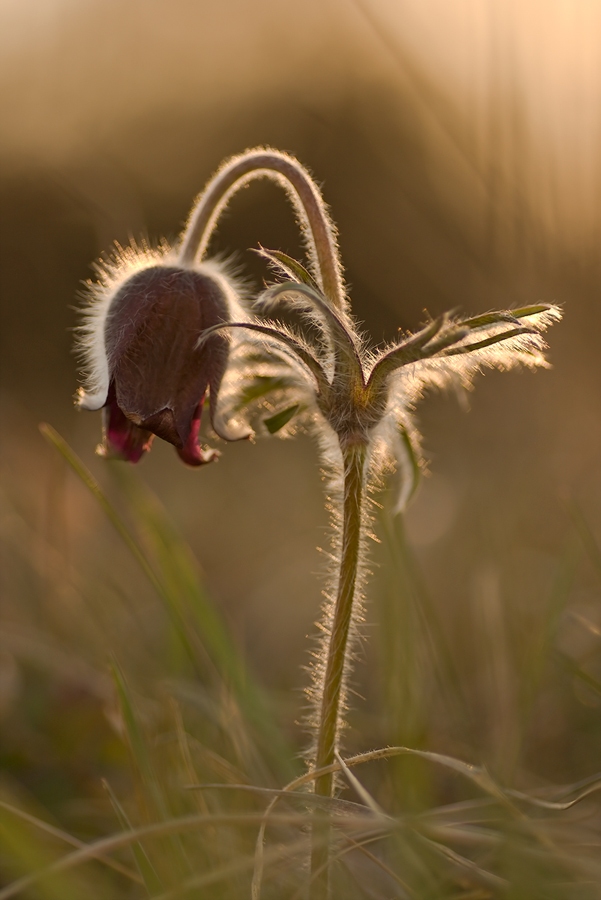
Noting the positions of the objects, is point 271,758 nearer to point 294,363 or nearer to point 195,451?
point 195,451

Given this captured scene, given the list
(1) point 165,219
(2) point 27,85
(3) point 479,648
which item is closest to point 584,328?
(3) point 479,648

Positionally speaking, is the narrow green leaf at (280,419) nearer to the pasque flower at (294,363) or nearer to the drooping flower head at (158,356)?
the pasque flower at (294,363)

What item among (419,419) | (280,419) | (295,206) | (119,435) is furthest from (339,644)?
(419,419)

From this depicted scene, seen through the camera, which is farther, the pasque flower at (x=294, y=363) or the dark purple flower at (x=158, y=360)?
the dark purple flower at (x=158, y=360)

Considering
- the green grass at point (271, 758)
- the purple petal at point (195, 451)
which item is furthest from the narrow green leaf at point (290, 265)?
the green grass at point (271, 758)

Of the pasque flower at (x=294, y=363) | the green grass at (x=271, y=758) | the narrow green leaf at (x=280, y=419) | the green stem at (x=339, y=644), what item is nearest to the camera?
the green grass at (x=271, y=758)

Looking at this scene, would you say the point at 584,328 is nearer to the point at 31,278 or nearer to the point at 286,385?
the point at 286,385

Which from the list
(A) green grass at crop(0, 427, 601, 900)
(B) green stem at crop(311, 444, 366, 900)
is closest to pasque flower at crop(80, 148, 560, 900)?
(B) green stem at crop(311, 444, 366, 900)
